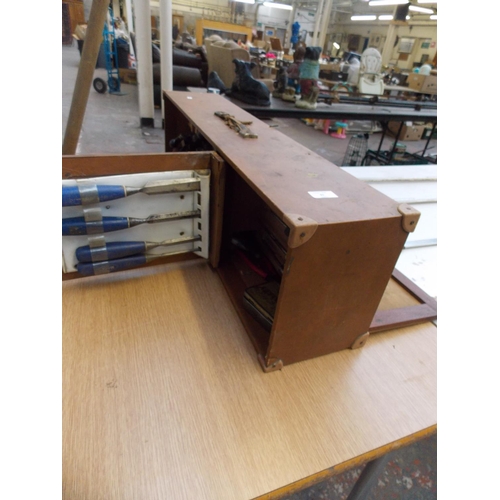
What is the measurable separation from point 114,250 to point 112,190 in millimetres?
138

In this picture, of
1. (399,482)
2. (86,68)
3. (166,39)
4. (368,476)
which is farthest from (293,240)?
(166,39)

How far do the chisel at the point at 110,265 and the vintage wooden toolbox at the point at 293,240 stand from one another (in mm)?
53

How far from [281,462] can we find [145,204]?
564 mm

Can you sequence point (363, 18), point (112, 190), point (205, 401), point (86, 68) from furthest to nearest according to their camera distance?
1. point (363, 18)
2. point (86, 68)
3. point (112, 190)
4. point (205, 401)

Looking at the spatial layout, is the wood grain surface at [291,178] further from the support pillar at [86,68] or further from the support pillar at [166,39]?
the support pillar at [166,39]

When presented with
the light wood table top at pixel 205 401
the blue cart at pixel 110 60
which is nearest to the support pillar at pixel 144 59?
the blue cart at pixel 110 60

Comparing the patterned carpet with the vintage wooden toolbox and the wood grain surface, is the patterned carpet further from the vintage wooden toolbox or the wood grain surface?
the wood grain surface

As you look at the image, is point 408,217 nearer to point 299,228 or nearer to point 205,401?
point 299,228

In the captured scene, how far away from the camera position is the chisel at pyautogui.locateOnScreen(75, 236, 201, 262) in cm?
→ 69

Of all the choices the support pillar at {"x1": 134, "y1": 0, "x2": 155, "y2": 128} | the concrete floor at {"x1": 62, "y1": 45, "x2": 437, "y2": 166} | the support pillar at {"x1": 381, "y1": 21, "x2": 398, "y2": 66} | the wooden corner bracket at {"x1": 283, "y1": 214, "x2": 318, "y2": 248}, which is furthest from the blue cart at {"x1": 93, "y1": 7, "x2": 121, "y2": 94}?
the support pillar at {"x1": 381, "y1": 21, "x2": 398, "y2": 66}

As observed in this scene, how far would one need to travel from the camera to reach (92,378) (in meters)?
0.56

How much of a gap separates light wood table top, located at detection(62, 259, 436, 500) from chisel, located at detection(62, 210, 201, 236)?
161mm

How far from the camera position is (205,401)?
54 centimetres
